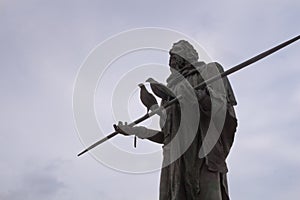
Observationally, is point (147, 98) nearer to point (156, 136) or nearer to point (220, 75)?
point (156, 136)

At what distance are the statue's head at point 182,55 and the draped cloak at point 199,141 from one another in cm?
43

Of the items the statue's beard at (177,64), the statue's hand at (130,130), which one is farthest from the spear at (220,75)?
the statue's beard at (177,64)

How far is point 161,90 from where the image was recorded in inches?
415

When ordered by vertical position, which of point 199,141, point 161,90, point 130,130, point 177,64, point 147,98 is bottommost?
point 199,141

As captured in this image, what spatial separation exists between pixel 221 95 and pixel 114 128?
6.27 ft

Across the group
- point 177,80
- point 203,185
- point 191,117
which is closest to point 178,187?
point 203,185

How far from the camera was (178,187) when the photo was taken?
32.2 ft

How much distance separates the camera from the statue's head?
10750 millimetres

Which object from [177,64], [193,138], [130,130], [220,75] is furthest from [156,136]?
[220,75]

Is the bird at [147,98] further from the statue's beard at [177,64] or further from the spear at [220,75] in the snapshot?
the statue's beard at [177,64]

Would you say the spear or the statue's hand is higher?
the spear

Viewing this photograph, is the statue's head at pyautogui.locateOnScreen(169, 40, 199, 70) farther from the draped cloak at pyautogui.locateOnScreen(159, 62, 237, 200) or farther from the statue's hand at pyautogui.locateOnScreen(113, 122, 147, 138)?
the statue's hand at pyautogui.locateOnScreen(113, 122, 147, 138)

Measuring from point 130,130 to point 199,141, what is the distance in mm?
1187

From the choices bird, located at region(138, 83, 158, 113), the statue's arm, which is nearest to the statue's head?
bird, located at region(138, 83, 158, 113)
